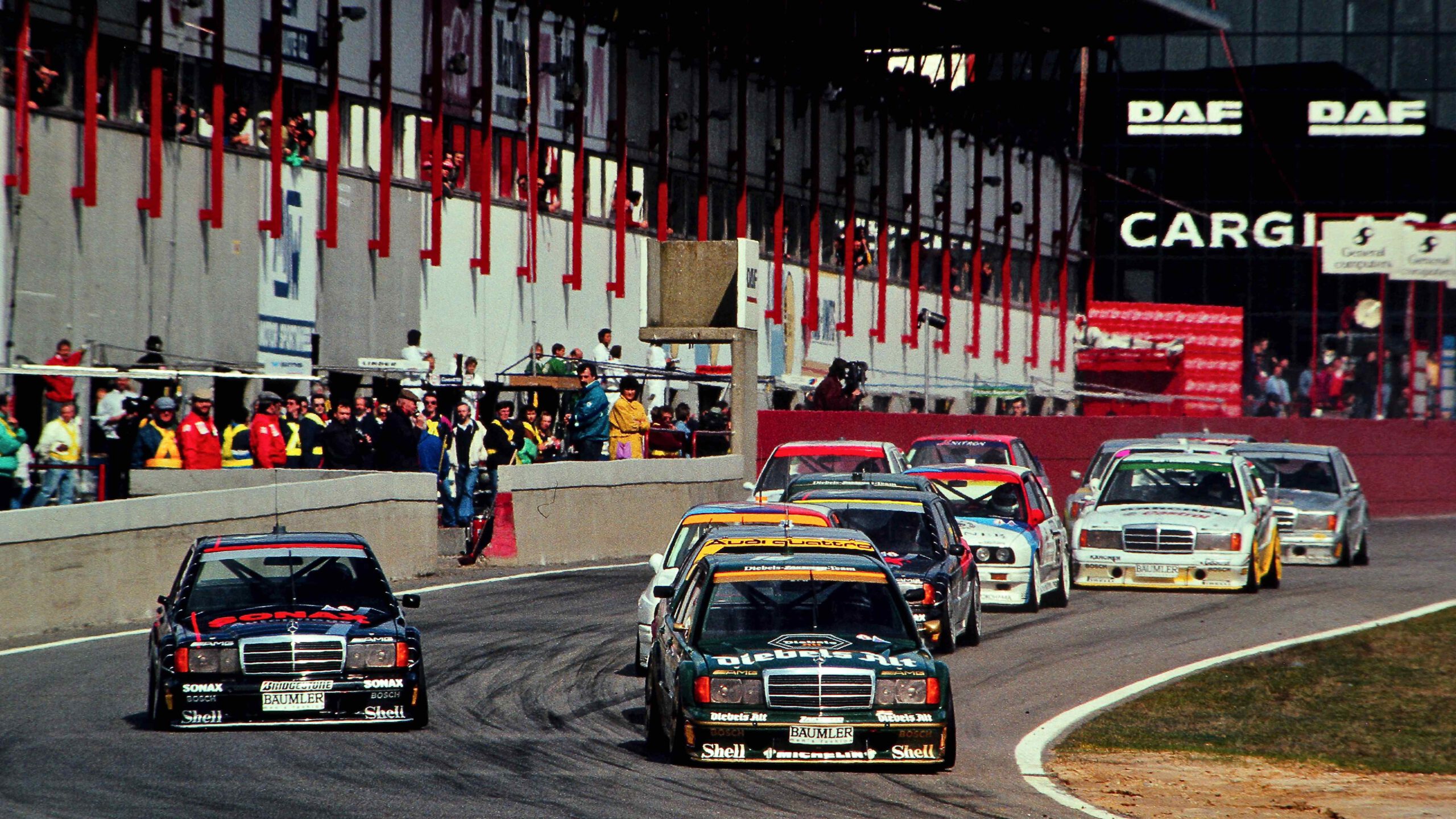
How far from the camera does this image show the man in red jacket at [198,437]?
20625 millimetres

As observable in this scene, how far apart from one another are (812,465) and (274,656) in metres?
11.1

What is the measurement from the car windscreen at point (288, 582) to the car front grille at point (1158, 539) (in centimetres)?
1100

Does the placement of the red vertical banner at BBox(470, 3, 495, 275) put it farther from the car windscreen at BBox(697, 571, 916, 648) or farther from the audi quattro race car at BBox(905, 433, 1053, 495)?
the car windscreen at BBox(697, 571, 916, 648)

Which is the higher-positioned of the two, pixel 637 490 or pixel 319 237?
pixel 319 237

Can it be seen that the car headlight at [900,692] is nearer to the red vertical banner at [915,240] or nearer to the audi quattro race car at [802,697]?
the audi quattro race car at [802,697]

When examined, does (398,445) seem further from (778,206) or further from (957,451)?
(778,206)

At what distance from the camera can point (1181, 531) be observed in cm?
2153

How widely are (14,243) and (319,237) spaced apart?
6165mm

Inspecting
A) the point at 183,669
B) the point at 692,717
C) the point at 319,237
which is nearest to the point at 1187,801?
the point at 692,717

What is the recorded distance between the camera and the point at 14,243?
24.0 m

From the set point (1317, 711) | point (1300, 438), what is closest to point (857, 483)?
point (1317, 711)

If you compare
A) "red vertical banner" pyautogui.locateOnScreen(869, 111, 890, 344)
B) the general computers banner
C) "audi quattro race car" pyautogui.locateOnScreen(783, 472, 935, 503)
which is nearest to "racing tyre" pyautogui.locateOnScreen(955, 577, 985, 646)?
"audi quattro race car" pyautogui.locateOnScreen(783, 472, 935, 503)

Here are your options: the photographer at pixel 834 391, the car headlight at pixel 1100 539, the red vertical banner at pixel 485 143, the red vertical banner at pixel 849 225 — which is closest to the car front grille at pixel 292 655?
the car headlight at pixel 1100 539

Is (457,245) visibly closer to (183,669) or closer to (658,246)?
(658,246)
